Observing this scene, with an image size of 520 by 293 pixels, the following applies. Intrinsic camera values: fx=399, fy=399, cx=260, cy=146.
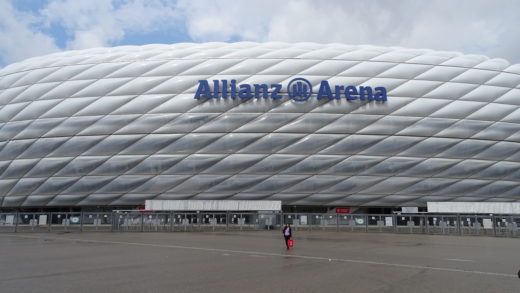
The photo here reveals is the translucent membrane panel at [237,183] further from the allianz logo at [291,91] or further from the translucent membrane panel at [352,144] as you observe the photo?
the allianz logo at [291,91]

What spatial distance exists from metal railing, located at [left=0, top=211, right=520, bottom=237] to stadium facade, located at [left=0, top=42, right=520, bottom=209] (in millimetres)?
2927

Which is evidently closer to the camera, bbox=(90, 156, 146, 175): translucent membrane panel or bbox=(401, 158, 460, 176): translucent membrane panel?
bbox=(90, 156, 146, 175): translucent membrane panel

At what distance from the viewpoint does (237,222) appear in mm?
24078

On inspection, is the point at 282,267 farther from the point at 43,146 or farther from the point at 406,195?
the point at 43,146

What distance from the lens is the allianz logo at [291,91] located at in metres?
26.9

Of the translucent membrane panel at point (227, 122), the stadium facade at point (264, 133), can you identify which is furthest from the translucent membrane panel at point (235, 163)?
the translucent membrane panel at point (227, 122)

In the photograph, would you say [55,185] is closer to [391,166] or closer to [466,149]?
[391,166]

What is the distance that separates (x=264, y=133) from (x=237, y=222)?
20.3ft

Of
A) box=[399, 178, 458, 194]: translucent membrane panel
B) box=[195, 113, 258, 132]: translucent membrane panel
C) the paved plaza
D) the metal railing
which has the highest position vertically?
box=[195, 113, 258, 132]: translucent membrane panel

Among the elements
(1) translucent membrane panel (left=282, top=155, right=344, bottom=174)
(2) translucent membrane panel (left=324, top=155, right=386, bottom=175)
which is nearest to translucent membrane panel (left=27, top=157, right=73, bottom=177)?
(1) translucent membrane panel (left=282, top=155, right=344, bottom=174)

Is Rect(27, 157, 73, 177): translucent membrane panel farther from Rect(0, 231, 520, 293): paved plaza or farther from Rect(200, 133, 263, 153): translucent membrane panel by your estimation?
Rect(0, 231, 520, 293): paved plaza

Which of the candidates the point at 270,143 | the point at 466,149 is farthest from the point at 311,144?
the point at 466,149

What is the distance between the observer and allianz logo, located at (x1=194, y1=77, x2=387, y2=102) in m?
26.9

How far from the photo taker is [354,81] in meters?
27.7
